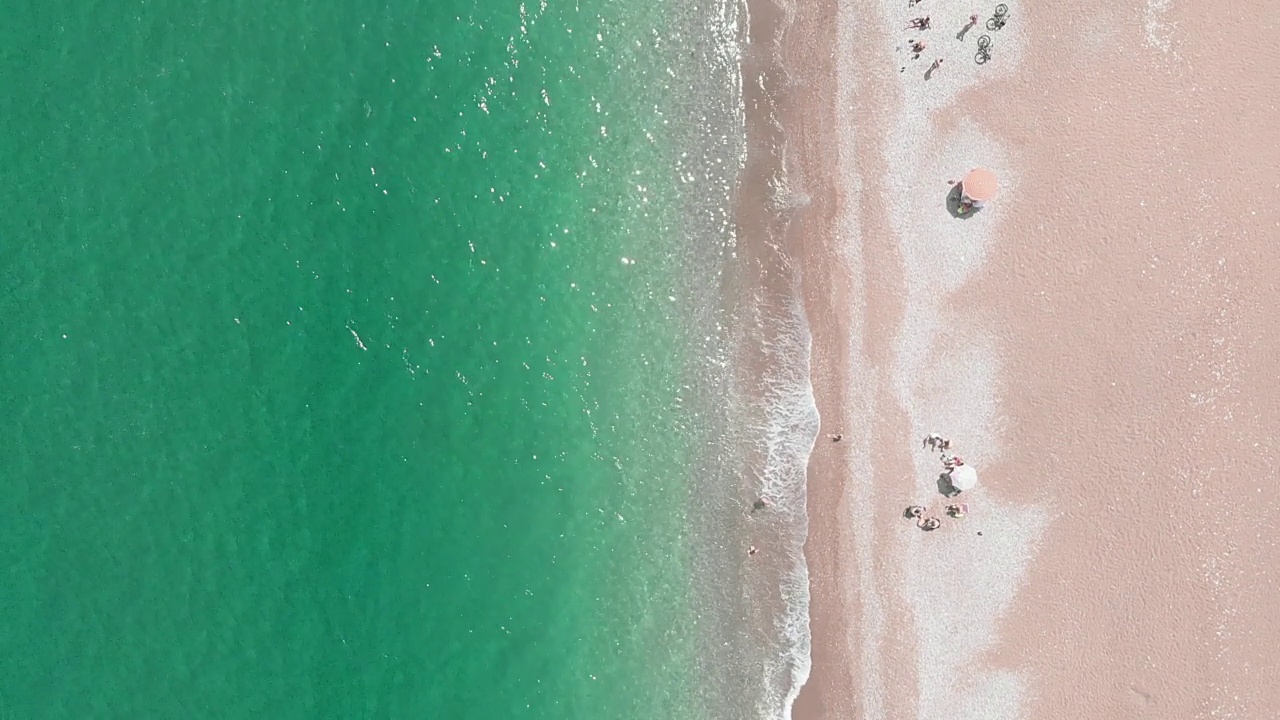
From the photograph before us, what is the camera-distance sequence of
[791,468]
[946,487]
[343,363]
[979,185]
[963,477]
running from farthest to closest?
1. [343,363]
2. [791,468]
3. [946,487]
4. [963,477]
5. [979,185]

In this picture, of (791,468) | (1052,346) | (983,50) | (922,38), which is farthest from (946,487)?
(922,38)

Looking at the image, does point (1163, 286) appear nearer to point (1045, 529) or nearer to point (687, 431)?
point (1045, 529)

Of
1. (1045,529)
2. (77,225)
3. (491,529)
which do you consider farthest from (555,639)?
(77,225)

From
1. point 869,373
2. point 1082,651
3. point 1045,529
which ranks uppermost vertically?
point 869,373

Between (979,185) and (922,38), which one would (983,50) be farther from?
(979,185)

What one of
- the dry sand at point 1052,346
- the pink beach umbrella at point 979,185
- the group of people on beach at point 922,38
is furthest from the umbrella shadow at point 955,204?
the group of people on beach at point 922,38
